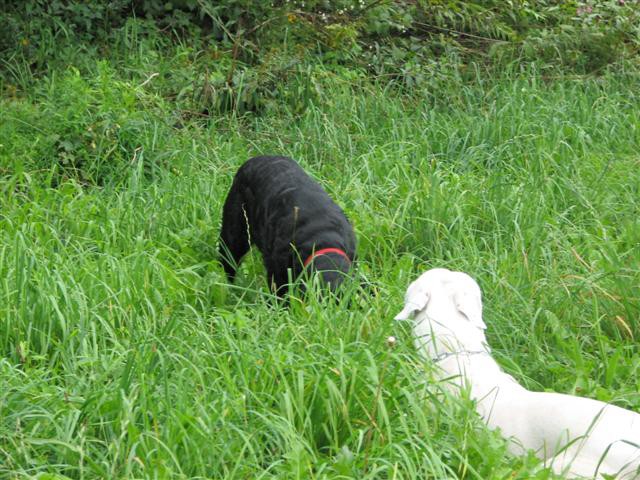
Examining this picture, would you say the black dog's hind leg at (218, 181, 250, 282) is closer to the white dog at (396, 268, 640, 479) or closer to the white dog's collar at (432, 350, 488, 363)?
the white dog at (396, 268, 640, 479)

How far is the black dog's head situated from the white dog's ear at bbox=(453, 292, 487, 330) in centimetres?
55

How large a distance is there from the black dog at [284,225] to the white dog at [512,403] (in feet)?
1.63

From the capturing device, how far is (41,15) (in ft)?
24.6

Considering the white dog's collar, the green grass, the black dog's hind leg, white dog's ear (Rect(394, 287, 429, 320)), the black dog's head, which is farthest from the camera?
the black dog's hind leg

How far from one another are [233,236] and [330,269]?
2.93ft

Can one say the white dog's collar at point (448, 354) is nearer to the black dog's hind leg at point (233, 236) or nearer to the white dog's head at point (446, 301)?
the white dog's head at point (446, 301)

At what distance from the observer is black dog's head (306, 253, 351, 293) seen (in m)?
3.89

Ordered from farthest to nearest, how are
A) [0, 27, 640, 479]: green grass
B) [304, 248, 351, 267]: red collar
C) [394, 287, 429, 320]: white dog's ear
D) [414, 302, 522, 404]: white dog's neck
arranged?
[304, 248, 351, 267]: red collar
[394, 287, 429, 320]: white dog's ear
[414, 302, 522, 404]: white dog's neck
[0, 27, 640, 479]: green grass

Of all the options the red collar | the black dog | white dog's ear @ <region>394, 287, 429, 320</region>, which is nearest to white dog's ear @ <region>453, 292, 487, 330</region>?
white dog's ear @ <region>394, 287, 429, 320</region>

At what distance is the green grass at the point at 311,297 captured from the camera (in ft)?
8.99

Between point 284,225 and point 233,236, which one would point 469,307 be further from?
point 233,236

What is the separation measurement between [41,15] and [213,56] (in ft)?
4.67

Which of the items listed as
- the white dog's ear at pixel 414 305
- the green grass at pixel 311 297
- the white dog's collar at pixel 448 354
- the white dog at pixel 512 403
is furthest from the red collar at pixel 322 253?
the white dog's collar at pixel 448 354

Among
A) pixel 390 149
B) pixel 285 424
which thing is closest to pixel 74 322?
pixel 285 424
